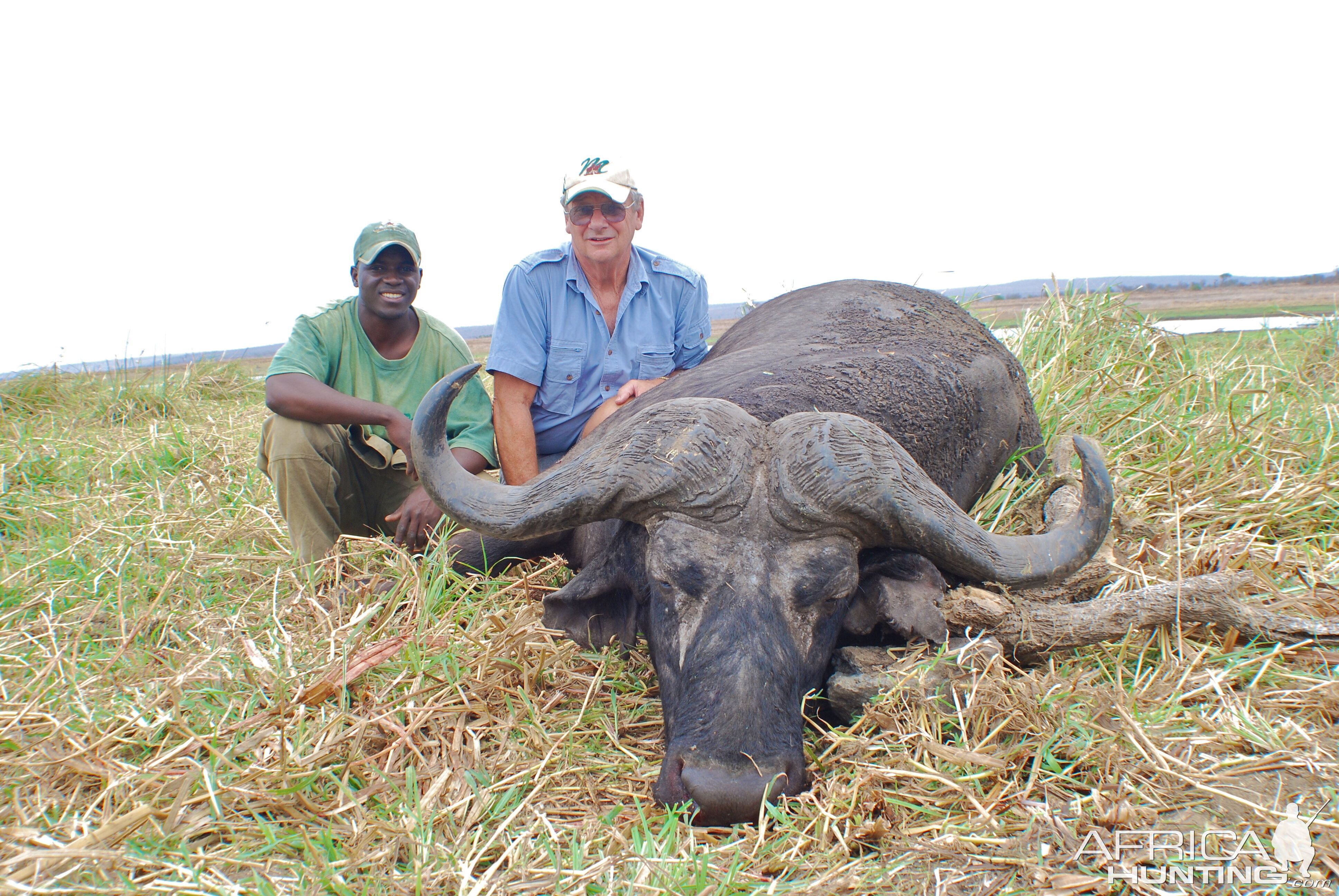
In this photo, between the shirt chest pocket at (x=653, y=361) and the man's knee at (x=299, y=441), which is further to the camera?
the shirt chest pocket at (x=653, y=361)

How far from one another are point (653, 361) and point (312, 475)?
6.26 ft

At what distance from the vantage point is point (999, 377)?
12.6 feet

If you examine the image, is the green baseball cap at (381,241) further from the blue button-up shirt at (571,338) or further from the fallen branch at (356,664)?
the fallen branch at (356,664)

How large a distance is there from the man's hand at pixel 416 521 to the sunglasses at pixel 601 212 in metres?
1.72

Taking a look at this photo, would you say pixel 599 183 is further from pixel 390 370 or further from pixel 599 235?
pixel 390 370

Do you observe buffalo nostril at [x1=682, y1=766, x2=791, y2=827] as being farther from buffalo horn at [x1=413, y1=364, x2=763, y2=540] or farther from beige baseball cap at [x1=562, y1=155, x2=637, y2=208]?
beige baseball cap at [x1=562, y1=155, x2=637, y2=208]

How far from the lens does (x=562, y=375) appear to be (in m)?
4.53

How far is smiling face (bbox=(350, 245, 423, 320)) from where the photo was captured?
4.26 meters

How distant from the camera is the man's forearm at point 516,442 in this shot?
4.32 m

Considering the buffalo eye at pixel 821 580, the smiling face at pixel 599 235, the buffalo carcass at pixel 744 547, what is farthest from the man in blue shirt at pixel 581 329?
the buffalo eye at pixel 821 580

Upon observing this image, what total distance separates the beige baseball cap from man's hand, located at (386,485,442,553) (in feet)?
5.83

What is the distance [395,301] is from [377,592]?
1.58 meters

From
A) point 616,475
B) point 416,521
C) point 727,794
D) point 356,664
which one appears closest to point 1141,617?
point 727,794

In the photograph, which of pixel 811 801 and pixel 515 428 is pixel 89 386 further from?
pixel 811 801
